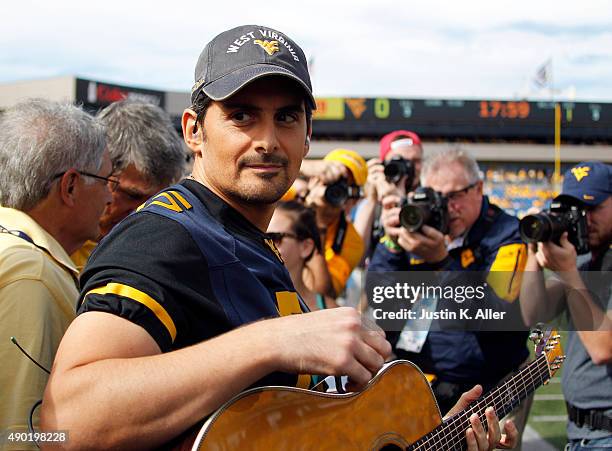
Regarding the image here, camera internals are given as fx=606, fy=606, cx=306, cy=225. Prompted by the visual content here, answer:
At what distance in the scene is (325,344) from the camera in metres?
1.05

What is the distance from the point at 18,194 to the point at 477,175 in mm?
2207

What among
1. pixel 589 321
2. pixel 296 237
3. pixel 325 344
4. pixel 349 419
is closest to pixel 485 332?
pixel 589 321

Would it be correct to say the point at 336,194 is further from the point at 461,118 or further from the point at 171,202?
the point at 461,118

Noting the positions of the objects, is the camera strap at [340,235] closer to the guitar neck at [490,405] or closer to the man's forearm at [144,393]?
the guitar neck at [490,405]

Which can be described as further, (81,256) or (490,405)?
(81,256)

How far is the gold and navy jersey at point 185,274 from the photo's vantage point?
102 cm

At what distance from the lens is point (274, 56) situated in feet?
4.18

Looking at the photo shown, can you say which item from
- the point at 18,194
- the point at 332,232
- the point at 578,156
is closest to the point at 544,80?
the point at 578,156

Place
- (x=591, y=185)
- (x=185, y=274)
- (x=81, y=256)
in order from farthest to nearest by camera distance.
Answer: (x=591, y=185) → (x=81, y=256) → (x=185, y=274)

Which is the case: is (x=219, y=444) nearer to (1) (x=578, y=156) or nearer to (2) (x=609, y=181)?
(2) (x=609, y=181)

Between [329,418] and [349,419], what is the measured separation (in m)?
0.07

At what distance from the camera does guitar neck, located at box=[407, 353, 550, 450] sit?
61.7 inches

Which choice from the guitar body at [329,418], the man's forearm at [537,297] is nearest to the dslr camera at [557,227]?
the man's forearm at [537,297]

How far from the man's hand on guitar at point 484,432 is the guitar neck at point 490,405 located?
0.02m
